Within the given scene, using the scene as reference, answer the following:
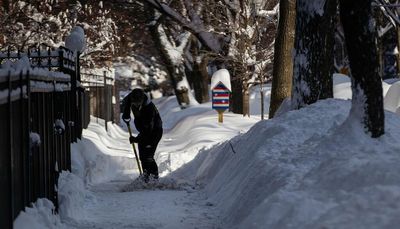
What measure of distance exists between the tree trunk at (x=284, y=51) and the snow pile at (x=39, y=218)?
7.45 meters

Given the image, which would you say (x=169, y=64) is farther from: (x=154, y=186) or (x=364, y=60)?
(x=364, y=60)

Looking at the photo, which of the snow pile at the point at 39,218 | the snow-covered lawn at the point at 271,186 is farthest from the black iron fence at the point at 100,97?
the snow pile at the point at 39,218

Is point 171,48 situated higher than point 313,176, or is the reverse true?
point 171,48

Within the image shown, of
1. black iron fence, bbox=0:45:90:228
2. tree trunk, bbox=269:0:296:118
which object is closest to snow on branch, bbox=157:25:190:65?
tree trunk, bbox=269:0:296:118

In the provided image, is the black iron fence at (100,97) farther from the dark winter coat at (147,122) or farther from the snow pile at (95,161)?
the dark winter coat at (147,122)

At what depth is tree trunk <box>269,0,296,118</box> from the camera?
514 inches

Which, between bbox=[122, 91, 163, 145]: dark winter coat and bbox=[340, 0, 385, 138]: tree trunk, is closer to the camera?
bbox=[340, 0, 385, 138]: tree trunk

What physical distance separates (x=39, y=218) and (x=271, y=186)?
2.15 metres

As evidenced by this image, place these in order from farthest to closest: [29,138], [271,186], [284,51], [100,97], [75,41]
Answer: [100,97] → [75,41] → [284,51] → [271,186] → [29,138]

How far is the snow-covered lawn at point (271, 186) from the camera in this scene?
5.13 metres

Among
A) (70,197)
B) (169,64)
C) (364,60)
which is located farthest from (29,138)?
(169,64)

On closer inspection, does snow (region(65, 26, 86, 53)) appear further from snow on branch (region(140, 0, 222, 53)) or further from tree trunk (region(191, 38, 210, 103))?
tree trunk (region(191, 38, 210, 103))

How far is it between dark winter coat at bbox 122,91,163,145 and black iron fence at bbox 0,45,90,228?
237 centimetres

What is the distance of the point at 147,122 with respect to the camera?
11.5 metres
